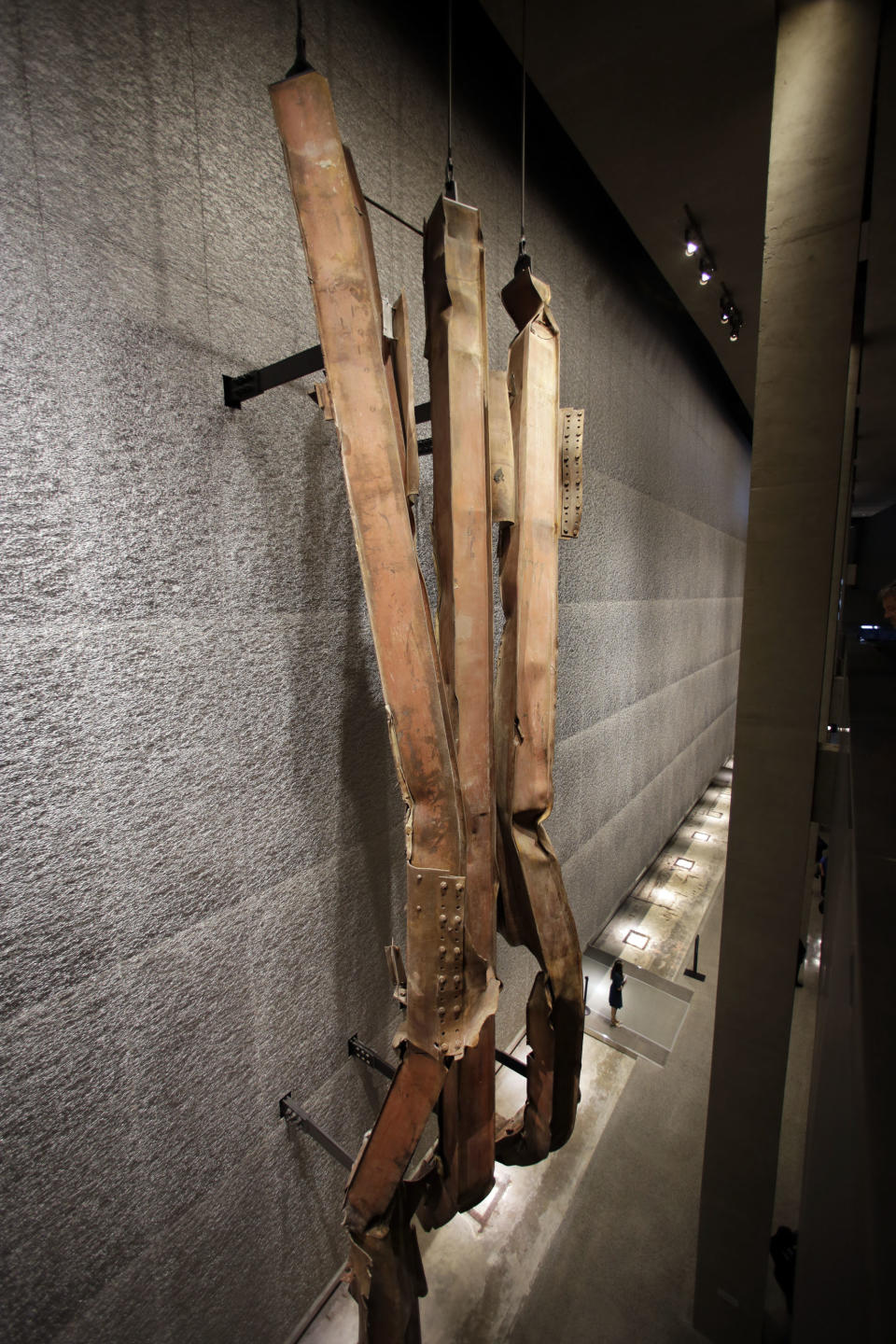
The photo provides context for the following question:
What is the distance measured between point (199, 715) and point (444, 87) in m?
3.04

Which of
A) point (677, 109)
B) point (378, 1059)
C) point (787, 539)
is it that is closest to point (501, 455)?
point (787, 539)

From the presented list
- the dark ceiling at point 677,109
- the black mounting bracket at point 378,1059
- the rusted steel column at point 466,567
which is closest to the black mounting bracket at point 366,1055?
the black mounting bracket at point 378,1059

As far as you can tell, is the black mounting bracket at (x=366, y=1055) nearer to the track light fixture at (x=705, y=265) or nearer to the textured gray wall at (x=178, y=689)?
the textured gray wall at (x=178, y=689)

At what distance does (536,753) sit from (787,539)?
125 centimetres

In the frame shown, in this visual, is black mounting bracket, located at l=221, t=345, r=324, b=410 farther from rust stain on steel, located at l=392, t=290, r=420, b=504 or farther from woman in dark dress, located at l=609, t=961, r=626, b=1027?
woman in dark dress, located at l=609, t=961, r=626, b=1027

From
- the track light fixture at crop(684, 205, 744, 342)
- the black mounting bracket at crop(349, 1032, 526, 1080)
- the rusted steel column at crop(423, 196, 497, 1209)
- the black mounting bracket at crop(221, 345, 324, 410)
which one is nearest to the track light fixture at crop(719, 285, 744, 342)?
the track light fixture at crop(684, 205, 744, 342)

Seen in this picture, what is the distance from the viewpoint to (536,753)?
1.79 meters

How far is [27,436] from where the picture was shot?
141 centimetres

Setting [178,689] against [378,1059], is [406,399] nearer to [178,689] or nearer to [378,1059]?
[178,689]

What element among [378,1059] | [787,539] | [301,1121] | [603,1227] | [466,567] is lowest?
[603,1227]

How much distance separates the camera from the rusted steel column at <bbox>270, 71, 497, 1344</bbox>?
1308 mm

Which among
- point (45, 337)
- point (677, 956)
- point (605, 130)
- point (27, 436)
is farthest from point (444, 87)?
point (677, 956)

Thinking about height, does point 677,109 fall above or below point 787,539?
above

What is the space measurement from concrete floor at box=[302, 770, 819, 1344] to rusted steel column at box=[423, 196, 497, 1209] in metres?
1.38
